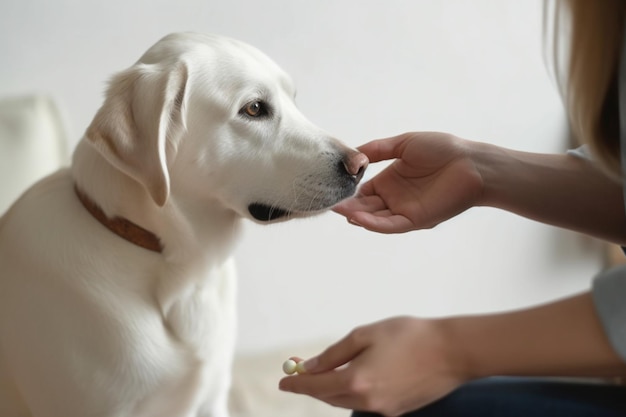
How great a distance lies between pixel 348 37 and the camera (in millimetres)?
1645

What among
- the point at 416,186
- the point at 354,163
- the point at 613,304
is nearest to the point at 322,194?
the point at 354,163

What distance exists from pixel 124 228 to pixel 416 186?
439 millimetres

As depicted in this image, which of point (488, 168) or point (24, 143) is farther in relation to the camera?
point (24, 143)

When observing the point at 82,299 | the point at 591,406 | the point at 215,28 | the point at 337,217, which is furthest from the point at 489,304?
the point at 82,299

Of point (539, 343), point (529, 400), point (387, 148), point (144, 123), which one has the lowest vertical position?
point (529, 400)

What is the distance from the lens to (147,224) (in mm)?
958

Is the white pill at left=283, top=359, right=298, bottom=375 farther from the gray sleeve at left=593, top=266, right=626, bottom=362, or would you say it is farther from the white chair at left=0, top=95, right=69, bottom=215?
the white chair at left=0, top=95, right=69, bottom=215

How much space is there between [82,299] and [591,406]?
67cm

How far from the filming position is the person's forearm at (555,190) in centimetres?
95

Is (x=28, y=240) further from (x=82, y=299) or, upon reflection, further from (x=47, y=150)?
(x=47, y=150)

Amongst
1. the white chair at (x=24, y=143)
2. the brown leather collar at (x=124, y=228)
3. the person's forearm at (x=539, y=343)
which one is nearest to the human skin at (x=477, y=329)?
the person's forearm at (x=539, y=343)

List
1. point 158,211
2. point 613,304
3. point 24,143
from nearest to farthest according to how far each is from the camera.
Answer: point 613,304
point 158,211
point 24,143

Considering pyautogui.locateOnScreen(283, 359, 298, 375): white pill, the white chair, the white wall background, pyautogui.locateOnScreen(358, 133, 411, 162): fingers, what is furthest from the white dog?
the white wall background

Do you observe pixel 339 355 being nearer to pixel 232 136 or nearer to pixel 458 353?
pixel 458 353
